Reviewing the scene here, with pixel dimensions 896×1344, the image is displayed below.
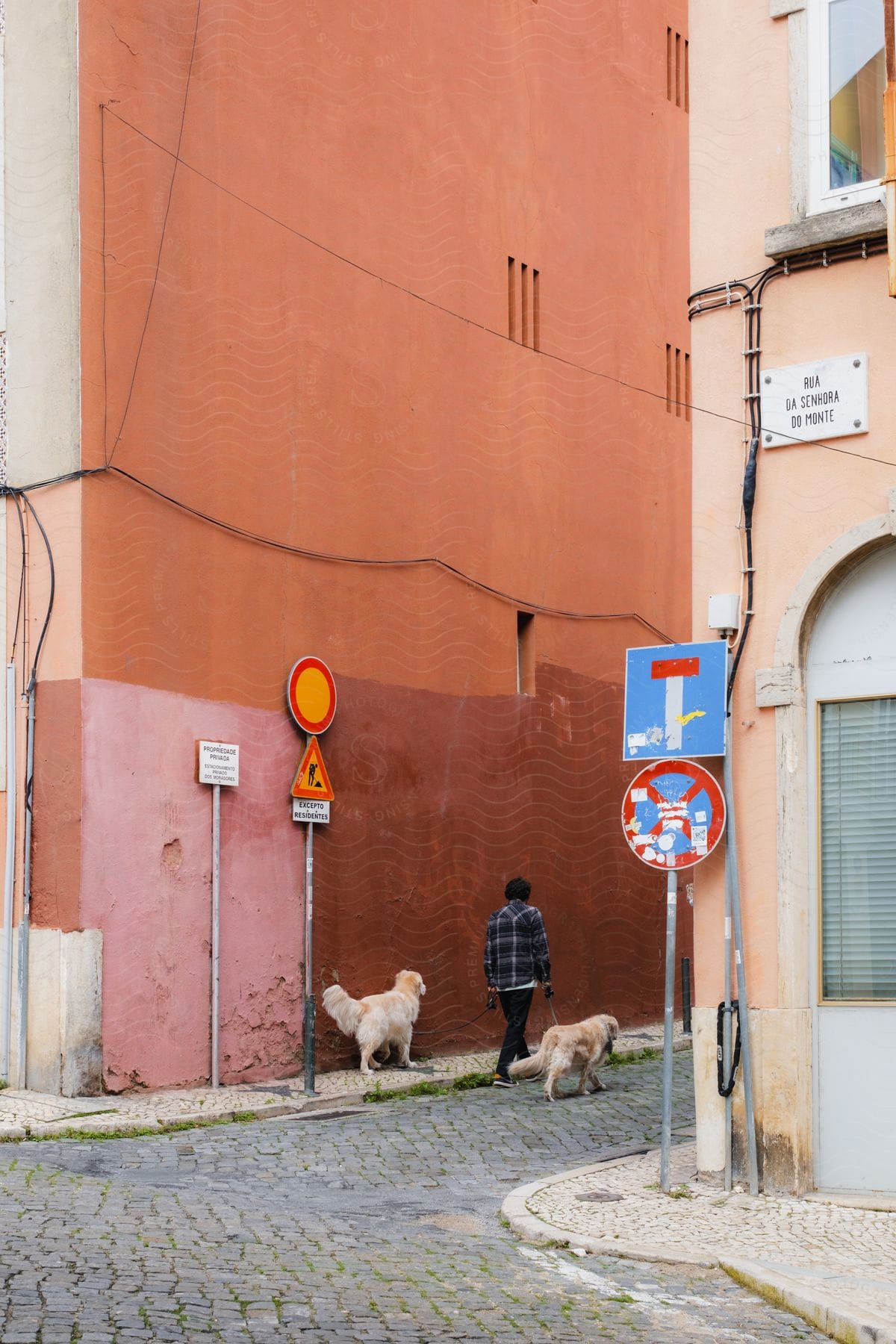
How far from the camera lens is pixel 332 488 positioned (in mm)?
16000

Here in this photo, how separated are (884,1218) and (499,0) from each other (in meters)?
14.6

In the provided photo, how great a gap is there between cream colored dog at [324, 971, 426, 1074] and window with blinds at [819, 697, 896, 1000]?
20.0 feet

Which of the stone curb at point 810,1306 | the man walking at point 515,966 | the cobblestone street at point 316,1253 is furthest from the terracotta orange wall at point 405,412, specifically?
the stone curb at point 810,1306

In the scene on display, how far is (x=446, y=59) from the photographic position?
18078 mm

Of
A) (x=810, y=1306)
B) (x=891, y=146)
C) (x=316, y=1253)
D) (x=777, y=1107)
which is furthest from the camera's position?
(x=777, y=1107)

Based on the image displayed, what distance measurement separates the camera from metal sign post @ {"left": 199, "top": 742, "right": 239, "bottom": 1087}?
1405 cm

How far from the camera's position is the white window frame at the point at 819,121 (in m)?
10.2

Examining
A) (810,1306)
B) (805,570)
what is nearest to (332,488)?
(805,570)

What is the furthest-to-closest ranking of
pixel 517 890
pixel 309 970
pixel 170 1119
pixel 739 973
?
1. pixel 517 890
2. pixel 309 970
3. pixel 170 1119
4. pixel 739 973

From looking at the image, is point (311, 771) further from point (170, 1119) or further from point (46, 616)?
point (170, 1119)

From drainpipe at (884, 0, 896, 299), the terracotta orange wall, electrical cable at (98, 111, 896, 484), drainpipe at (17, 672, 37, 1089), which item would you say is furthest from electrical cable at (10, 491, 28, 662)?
drainpipe at (884, 0, 896, 299)

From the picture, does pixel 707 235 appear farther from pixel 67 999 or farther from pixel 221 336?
pixel 67 999

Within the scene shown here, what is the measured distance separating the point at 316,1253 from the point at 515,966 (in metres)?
7.21

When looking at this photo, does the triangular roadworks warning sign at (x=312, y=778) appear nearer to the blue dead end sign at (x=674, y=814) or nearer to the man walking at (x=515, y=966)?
the man walking at (x=515, y=966)
